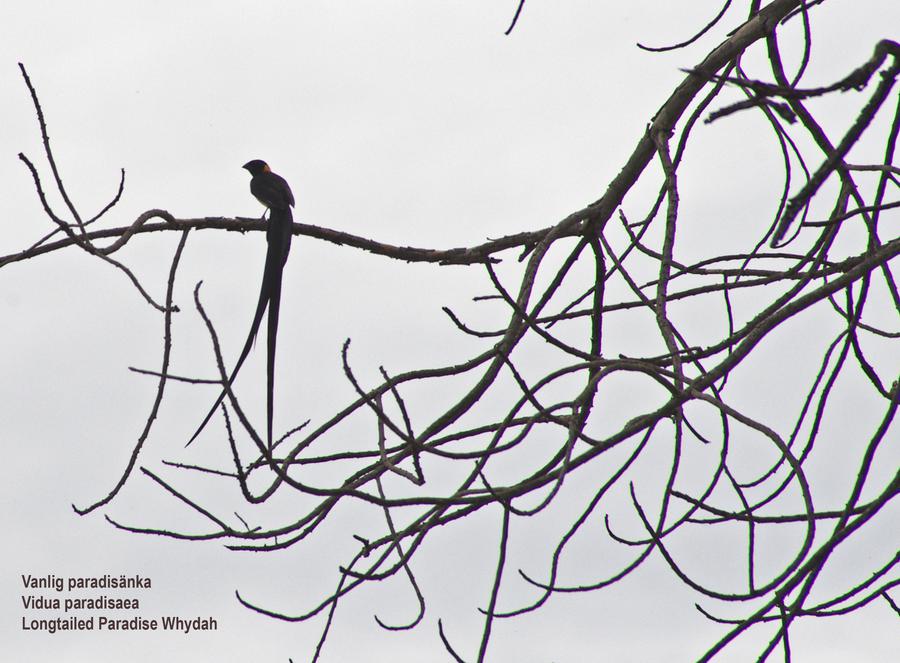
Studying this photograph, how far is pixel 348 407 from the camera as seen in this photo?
8.99ft

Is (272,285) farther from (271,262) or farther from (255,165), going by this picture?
(255,165)

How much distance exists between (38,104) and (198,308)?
761 mm

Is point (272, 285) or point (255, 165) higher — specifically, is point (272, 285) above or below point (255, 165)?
below

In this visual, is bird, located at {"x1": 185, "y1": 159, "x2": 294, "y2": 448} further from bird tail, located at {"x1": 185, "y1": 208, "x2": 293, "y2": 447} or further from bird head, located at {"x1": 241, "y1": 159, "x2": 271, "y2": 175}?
bird head, located at {"x1": 241, "y1": 159, "x2": 271, "y2": 175}

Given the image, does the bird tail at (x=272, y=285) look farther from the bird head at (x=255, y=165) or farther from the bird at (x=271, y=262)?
the bird head at (x=255, y=165)

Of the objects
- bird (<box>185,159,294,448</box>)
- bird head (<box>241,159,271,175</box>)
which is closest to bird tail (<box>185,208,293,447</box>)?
bird (<box>185,159,294,448</box>)

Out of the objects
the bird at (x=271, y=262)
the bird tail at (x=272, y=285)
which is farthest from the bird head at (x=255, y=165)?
the bird tail at (x=272, y=285)

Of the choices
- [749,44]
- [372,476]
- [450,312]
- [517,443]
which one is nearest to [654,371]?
[517,443]

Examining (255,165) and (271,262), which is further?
(255,165)

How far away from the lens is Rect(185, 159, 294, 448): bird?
296 centimetres

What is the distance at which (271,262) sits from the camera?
3.76 m

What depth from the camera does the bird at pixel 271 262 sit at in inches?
116

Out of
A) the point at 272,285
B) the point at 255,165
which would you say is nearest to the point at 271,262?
the point at 272,285

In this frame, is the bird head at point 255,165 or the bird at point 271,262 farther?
the bird head at point 255,165
